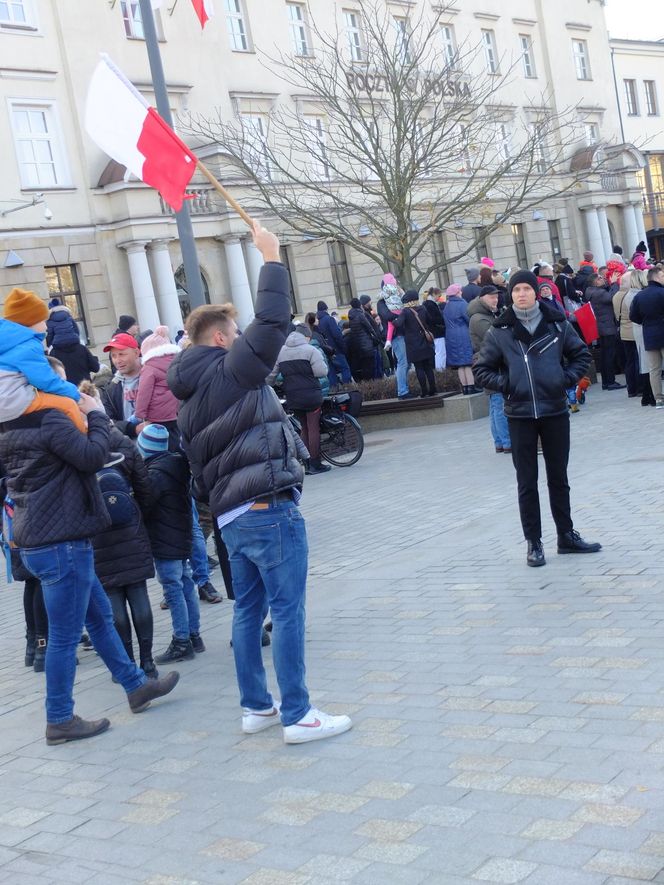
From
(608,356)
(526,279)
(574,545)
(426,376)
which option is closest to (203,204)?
(426,376)

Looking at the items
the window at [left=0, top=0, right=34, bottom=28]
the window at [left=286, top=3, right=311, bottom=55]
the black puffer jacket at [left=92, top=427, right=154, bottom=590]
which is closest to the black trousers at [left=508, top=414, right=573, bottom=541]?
the black puffer jacket at [left=92, top=427, right=154, bottom=590]

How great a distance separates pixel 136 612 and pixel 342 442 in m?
8.46

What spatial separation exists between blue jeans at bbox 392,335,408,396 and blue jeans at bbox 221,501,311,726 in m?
12.9

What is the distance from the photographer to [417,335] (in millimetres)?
17062

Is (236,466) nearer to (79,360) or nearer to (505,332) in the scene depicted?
(505,332)

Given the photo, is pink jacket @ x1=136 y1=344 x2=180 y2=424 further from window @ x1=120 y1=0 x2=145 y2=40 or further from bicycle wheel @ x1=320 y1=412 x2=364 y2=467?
window @ x1=120 y1=0 x2=145 y2=40

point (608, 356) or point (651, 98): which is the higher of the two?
point (651, 98)

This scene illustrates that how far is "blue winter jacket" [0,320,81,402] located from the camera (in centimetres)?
531

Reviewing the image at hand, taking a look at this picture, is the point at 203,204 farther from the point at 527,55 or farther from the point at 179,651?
the point at 179,651

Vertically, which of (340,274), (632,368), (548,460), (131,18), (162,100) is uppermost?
(131,18)

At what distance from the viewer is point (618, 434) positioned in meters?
13.4

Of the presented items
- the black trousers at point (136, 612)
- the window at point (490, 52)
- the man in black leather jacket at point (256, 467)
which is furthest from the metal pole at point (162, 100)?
the window at point (490, 52)

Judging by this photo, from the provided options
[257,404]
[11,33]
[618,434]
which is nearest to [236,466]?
[257,404]

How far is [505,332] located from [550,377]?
451 millimetres
